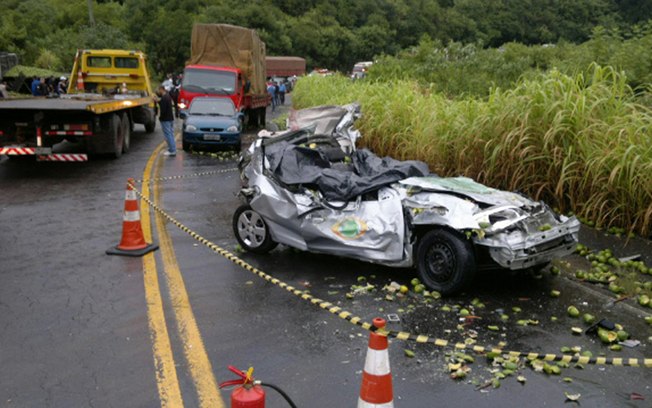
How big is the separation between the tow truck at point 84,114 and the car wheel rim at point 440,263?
971cm

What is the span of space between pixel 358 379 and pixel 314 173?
336cm

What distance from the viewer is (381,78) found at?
73.4 feet

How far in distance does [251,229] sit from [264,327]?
2487mm

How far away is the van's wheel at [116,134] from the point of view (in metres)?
16.2

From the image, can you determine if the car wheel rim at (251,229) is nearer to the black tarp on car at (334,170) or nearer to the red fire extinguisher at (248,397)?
the black tarp on car at (334,170)

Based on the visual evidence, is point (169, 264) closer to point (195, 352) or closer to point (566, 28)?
point (195, 352)

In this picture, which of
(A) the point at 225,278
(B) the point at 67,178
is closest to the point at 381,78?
(B) the point at 67,178

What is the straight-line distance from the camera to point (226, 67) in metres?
23.9

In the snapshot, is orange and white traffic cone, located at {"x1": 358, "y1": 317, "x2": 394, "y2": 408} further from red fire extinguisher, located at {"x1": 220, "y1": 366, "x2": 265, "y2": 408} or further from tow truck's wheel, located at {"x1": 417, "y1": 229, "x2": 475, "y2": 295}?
tow truck's wheel, located at {"x1": 417, "y1": 229, "x2": 475, "y2": 295}

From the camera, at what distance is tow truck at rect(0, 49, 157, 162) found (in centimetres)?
1406

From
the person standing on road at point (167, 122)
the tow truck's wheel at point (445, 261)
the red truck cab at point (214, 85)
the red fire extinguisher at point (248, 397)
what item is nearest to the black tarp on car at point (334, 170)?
the tow truck's wheel at point (445, 261)

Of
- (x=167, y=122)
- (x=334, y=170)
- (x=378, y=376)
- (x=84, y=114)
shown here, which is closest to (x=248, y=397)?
(x=378, y=376)

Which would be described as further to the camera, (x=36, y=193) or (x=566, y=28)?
(x=566, y=28)

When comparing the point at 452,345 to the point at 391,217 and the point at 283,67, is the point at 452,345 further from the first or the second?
the point at 283,67
